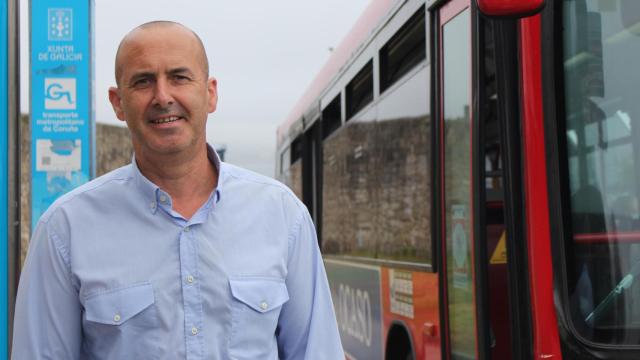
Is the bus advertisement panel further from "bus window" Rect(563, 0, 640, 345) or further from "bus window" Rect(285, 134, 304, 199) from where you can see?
"bus window" Rect(563, 0, 640, 345)

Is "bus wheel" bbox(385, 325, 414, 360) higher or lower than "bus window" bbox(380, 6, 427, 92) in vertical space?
lower

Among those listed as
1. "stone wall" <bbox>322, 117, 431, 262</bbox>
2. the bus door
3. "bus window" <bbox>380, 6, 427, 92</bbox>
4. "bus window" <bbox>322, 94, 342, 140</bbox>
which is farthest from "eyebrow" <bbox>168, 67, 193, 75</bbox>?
"bus window" <bbox>322, 94, 342, 140</bbox>

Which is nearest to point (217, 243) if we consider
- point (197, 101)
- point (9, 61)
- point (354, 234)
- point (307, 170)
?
point (197, 101)

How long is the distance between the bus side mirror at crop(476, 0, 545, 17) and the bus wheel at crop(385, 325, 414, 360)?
2.47 metres

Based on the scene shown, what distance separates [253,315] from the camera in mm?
1859

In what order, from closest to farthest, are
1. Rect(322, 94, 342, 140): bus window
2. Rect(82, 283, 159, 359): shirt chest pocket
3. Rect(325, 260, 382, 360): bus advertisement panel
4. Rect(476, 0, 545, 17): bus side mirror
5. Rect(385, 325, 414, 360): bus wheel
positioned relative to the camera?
1. Rect(82, 283, 159, 359): shirt chest pocket
2. Rect(476, 0, 545, 17): bus side mirror
3. Rect(385, 325, 414, 360): bus wheel
4. Rect(325, 260, 382, 360): bus advertisement panel
5. Rect(322, 94, 342, 140): bus window

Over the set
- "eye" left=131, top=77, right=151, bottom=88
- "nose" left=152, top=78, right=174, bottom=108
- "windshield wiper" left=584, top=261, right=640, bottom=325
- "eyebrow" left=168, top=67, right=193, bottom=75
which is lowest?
"windshield wiper" left=584, top=261, right=640, bottom=325

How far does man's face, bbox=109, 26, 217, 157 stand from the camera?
1859 millimetres

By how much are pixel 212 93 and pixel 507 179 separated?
1570 mm

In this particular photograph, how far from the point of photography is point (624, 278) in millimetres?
3127

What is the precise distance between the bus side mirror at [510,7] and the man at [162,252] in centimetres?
139

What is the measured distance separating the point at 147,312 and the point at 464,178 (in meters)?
2.35

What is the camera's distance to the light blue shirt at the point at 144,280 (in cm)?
180

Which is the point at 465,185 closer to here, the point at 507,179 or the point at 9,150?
the point at 507,179
